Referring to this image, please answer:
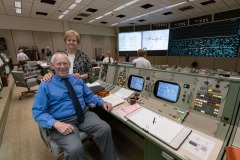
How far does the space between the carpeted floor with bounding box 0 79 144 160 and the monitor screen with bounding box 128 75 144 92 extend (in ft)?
2.77

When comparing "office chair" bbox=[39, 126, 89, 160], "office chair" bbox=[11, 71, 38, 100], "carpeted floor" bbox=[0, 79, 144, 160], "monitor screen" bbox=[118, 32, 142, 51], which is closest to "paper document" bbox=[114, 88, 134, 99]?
"office chair" bbox=[39, 126, 89, 160]

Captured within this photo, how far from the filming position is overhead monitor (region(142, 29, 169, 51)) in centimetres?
779

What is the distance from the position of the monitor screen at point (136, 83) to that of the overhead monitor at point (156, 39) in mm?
6915

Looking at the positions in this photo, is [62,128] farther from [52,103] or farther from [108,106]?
[108,106]

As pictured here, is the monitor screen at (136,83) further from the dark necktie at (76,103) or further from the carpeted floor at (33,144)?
the carpeted floor at (33,144)

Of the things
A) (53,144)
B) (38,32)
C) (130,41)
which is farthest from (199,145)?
(38,32)

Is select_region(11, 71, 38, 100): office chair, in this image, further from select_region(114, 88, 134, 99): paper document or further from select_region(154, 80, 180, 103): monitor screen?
select_region(154, 80, 180, 103): monitor screen

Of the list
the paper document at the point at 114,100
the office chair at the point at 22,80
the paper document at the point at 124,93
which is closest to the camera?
the paper document at the point at 114,100

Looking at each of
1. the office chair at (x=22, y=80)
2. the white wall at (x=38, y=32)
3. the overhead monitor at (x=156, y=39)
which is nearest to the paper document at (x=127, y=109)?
the office chair at (x=22, y=80)

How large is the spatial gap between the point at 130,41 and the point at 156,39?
1805 mm

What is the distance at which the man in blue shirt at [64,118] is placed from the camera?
110 centimetres

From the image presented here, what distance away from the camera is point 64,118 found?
1.27 m

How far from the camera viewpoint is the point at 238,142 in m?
0.80

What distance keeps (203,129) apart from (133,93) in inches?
33.1
